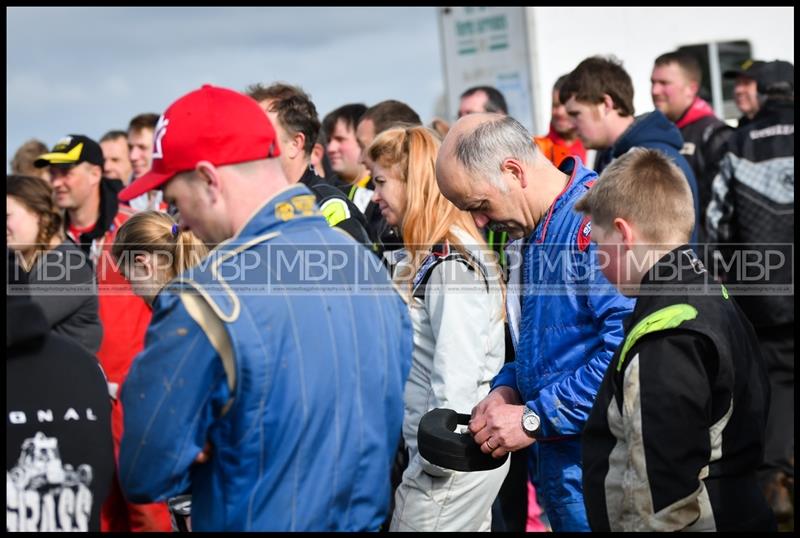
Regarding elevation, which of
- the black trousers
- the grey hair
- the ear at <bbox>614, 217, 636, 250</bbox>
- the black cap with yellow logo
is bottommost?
the black trousers

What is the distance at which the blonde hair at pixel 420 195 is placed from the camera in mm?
4332

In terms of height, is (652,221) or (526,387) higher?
(652,221)

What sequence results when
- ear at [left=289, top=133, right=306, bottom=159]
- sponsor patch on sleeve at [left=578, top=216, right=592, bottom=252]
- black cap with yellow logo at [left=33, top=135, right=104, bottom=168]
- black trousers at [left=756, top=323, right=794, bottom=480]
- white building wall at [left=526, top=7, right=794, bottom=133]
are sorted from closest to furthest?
sponsor patch on sleeve at [left=578, top=216, right=592, bottom=252] → ear at [left=289, top=133, right=306, bottom=159] → black trousers at [left=756, top=323, right=794, bottom=480] → black cap with yellow logo at [left=33, top=135, right=104, bottom=168] → white building wall at [left=526, top=7, right=794, bottom=133]

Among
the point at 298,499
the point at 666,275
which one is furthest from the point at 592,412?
the point at 298,499

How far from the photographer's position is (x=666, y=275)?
2.96m

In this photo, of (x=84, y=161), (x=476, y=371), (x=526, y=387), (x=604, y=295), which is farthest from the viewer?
(x=84, y=161)

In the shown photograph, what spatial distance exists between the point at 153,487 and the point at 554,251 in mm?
1585

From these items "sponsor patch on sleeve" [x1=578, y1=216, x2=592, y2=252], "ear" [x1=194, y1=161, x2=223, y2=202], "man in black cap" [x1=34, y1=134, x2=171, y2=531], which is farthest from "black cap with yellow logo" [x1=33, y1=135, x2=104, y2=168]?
"ear" [x1=194, y1=161, x2=223, y2=202]

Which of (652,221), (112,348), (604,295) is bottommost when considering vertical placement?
(112,348)

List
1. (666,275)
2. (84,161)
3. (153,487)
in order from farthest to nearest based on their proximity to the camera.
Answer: (84,161) < (666,275) < (153,487)

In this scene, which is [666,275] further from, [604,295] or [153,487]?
[153,487]

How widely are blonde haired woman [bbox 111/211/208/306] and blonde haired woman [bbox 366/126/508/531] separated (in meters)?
0.89

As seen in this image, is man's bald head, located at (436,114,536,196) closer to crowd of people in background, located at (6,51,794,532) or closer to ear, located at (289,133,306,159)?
crowd of people in background, located at (6,51,794,532)

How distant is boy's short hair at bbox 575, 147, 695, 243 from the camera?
305cm
